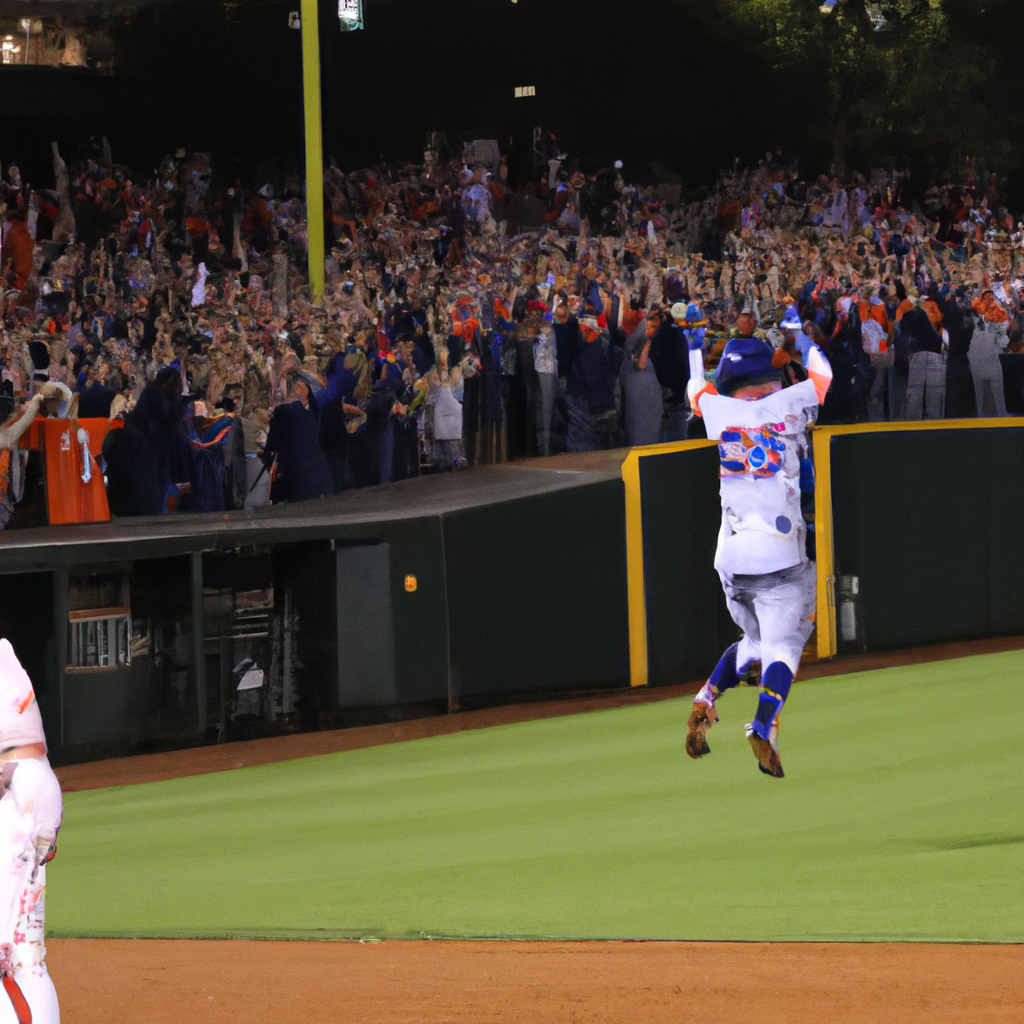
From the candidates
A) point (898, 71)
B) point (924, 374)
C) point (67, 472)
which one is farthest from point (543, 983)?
point (898, 71)

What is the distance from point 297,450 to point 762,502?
16.1 ft

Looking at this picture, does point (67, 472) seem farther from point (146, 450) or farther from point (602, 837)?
point (602, 837)

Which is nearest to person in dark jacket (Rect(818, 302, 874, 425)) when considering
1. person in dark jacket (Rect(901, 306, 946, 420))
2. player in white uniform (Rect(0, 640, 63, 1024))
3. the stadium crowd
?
the stadium crowd

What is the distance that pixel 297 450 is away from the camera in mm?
11133

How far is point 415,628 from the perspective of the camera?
9.62 metres

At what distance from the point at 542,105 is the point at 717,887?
1921 cm

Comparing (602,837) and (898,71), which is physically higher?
(898,71)

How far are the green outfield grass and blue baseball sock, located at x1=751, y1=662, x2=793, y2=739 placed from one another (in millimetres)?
367

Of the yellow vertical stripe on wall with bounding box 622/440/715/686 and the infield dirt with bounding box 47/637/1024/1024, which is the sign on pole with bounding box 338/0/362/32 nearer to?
the yellow vertical stripe on wall with bounding box 622/440/715/686

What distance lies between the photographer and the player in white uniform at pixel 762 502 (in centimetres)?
704

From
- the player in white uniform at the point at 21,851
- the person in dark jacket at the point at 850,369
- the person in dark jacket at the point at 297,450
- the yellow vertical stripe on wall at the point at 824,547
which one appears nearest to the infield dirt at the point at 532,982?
the player in white uniform at the point at 21,851

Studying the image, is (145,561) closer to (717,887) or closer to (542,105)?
(717,887)

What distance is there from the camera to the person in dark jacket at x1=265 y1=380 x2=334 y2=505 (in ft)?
36.2

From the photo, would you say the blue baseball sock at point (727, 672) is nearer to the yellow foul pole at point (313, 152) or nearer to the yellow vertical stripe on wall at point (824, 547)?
the yellow vertical stripe on wall at point (824, 547)
